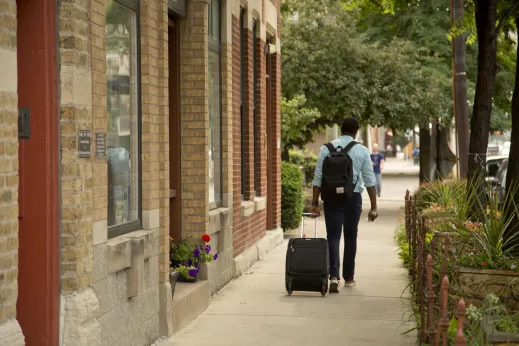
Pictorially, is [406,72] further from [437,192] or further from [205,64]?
[205,64]

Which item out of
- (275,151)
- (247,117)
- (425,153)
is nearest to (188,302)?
(247,117)

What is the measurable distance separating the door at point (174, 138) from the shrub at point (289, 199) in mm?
8430

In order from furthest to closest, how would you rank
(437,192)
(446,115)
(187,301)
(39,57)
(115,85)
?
1. (446,115)
2. (437,192)
3. (187,301)
4. (115,85)
5. (39,57)

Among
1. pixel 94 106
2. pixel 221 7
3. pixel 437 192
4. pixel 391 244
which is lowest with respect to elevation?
pixel 391 244

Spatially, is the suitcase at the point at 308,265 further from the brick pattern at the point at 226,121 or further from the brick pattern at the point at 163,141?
the brick pattern at the point at 163,141

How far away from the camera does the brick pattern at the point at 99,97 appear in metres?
6.36

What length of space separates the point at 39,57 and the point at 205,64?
4.17m

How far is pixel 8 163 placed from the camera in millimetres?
5148

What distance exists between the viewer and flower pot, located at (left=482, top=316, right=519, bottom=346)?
6.14m

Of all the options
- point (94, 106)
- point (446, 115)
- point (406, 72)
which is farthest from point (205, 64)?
point (446, 115)

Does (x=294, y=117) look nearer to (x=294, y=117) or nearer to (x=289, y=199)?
(x=294, y=117)

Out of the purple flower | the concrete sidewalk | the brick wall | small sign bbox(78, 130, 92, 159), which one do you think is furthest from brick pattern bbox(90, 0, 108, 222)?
the purple flower

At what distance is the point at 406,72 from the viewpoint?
969 inches

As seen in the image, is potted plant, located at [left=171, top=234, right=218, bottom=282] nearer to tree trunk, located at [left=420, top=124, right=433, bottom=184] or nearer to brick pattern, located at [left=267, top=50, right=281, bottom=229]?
brick pattern, located at [left=267, top=50, right=281, bottom=229]
